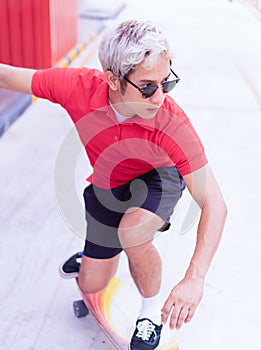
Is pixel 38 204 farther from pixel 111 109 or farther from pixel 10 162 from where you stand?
pixel 111 109

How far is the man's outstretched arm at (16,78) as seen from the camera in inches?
109

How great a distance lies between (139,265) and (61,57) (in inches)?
192

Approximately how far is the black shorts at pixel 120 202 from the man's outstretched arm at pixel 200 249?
27 centimetres

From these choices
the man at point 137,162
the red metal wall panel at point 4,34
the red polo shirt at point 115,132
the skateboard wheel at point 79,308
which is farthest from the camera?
the red metal wall panel at point 4,34

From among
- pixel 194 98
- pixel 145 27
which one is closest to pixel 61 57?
pixel 194 98

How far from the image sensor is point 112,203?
108 inches

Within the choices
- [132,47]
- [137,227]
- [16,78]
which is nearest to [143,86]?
[132,47]

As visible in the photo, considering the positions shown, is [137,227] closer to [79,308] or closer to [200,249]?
[200,249]

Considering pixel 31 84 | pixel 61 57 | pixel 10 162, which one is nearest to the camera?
pixel 31 84

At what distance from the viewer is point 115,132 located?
100.0 inches

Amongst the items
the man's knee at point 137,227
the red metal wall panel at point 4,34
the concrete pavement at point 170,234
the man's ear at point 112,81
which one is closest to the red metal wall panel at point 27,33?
the red metal wall panel at point 4,34

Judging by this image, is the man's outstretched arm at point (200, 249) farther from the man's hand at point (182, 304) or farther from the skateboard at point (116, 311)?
the skateboard at point (116, 311)

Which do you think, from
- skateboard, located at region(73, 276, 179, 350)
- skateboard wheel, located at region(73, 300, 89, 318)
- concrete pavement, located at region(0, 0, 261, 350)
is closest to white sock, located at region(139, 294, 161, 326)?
skateboard, located at region(73, 276, 179, 350)

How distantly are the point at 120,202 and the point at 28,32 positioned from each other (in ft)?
12.8
